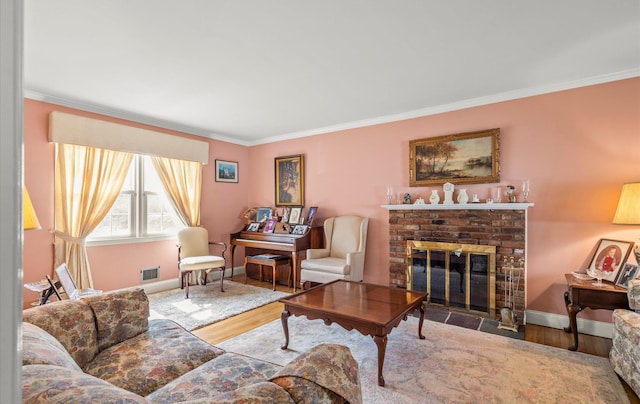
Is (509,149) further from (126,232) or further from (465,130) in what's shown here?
(126,232)

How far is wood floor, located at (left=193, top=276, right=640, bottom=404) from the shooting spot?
9.37 ft

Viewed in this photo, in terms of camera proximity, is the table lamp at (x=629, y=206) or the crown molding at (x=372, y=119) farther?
the crown molding at (x=372, y=119)

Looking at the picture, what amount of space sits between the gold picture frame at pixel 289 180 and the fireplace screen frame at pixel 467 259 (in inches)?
85.0

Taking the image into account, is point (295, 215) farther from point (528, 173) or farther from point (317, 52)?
point (528, 173)

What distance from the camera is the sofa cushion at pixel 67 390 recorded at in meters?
0.85

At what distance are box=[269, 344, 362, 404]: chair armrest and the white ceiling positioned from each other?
6.87 ft

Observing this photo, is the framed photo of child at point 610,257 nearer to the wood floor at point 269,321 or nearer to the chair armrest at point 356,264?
the wood floor at point 269,321

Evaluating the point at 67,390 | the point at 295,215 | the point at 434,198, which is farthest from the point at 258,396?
the point at 295,215

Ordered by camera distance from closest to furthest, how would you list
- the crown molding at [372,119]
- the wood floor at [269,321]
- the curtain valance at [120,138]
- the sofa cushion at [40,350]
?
1. the sofa cushion at [40,350]
2. the wood floor at [269,321]
3. the crown molding at [372,119]
4. the curtain valance at [120,138]

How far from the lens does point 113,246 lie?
4.24 meters

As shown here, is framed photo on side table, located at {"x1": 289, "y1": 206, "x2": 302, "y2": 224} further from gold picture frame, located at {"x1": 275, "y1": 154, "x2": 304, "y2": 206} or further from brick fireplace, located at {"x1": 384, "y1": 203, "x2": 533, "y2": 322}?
brick fireplace, located at {"x1": 384, "y1": 203, "x2": 533, "y2": 322}

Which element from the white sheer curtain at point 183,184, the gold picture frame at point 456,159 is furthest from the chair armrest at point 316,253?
the white sheer curtain at point 183,184

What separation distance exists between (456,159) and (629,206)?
168 cm

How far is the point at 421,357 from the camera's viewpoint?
263cm
